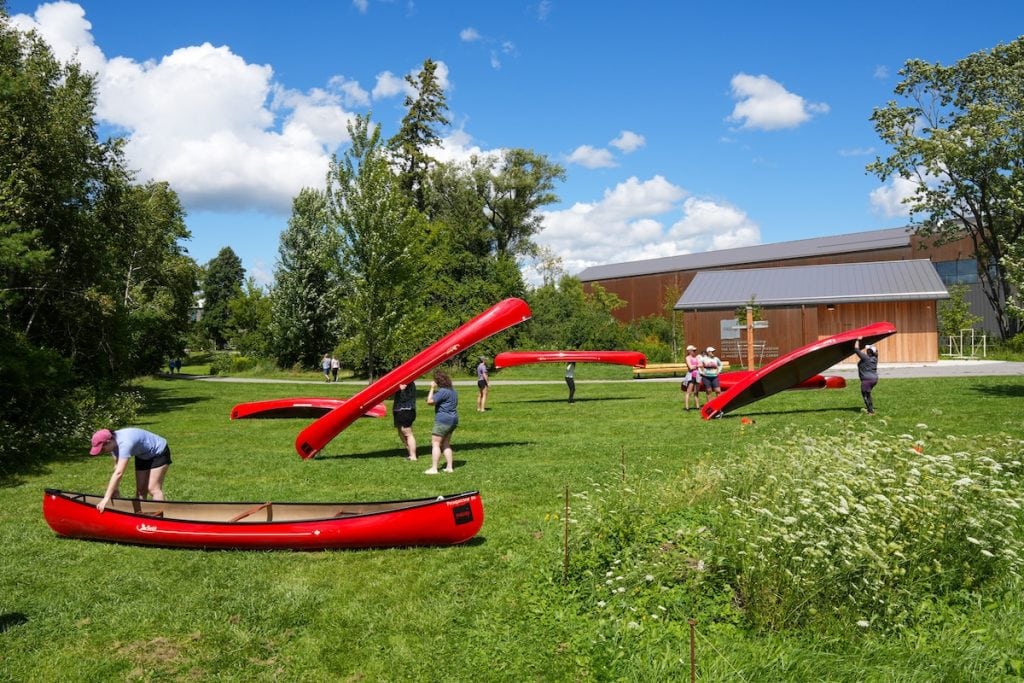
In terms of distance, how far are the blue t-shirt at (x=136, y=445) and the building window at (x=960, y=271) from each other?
197 feet

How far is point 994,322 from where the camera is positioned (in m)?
55.1

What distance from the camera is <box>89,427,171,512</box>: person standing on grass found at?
29.9ft

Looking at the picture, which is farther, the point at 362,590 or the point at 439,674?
the point at 362,590

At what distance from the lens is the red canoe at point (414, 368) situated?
13961 millimetres

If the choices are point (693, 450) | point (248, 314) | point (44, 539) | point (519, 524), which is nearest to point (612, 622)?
point (519, 524)

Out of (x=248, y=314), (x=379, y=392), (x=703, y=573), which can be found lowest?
(x=703, y=573)

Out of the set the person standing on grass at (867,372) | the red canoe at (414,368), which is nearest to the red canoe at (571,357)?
the person standing on grass at (867,372)

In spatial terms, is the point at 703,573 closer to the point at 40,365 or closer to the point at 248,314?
the point at 40,365

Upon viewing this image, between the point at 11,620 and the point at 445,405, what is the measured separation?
281 inches

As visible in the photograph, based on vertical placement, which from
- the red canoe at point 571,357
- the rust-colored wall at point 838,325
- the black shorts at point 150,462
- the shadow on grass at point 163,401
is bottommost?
the shadow on grass at point 163,401

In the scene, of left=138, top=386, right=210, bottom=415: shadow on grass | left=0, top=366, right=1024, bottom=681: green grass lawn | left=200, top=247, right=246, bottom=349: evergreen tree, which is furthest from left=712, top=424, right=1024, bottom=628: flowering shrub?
left=200, top=247, right=246, bottom=349: evergreen tree

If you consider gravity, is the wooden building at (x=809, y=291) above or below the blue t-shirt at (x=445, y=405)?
Answer: above

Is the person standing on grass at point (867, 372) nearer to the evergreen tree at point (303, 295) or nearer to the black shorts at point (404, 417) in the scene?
the black shorts at point (404, 417)

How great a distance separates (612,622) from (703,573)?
0.89m
